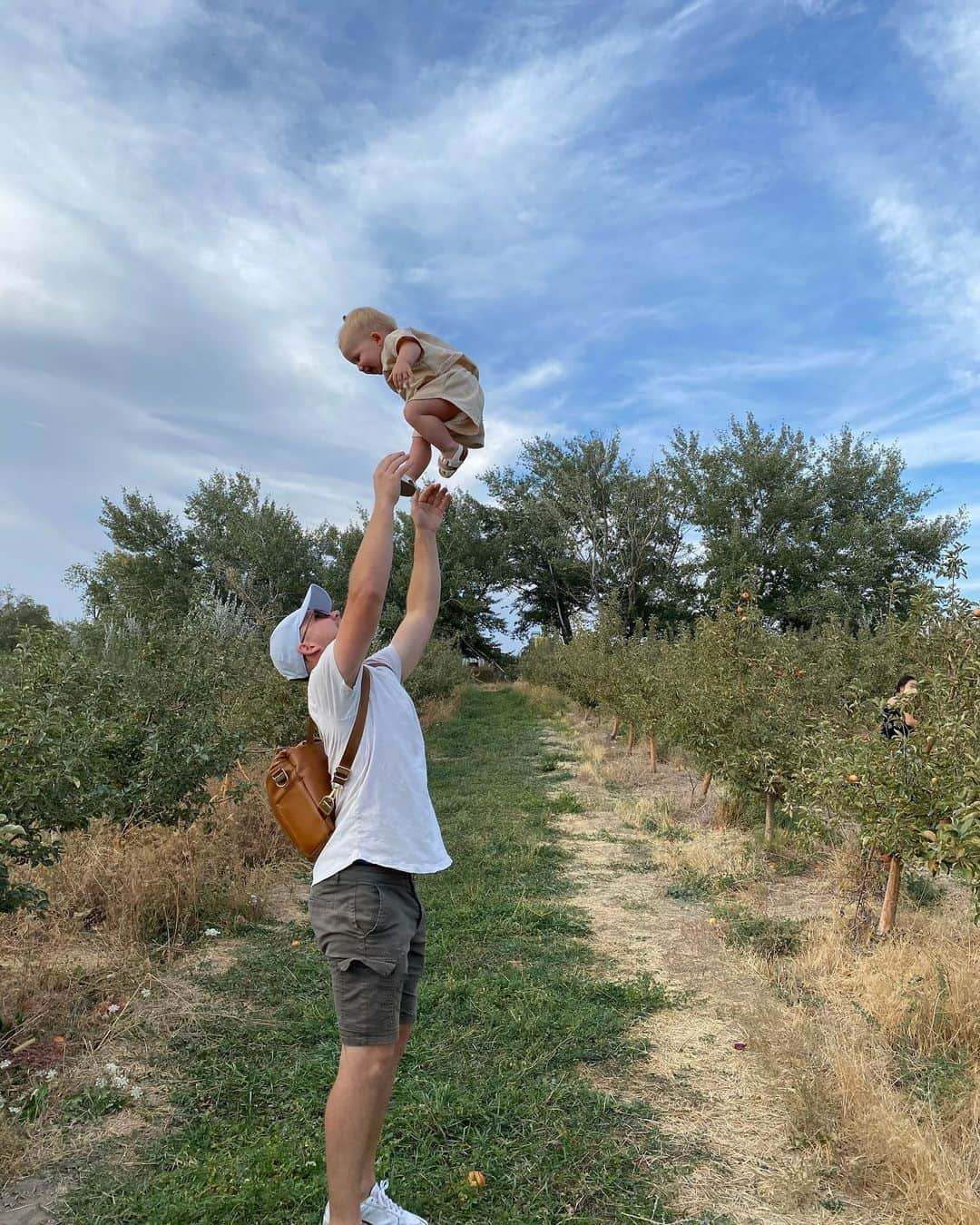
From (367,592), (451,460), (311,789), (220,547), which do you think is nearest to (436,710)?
(220,547)

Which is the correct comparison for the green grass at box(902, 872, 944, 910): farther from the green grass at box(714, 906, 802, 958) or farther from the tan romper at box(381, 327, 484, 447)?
the tan romper at box(381, 327, 484, 447)

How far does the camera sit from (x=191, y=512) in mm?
36219

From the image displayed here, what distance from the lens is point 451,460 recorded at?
274 cm

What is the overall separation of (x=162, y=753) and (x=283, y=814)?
13.2ft

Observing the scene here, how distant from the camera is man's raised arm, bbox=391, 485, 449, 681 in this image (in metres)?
2.90

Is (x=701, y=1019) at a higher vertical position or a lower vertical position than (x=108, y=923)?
higher

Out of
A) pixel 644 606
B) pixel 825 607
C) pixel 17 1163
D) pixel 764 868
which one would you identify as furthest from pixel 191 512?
pixel 17 1163

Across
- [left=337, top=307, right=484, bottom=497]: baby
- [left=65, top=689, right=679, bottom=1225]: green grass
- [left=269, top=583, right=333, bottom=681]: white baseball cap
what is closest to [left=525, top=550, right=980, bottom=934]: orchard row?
[left=65, top=689, right=679, bottom=1225]: green grass

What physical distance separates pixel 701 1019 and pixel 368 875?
128 inches

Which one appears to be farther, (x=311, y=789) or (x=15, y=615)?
(x=15, y=615)

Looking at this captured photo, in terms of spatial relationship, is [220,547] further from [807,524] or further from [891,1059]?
[891,1059]

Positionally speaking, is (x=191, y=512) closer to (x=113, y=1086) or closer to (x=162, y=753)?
(x=162, y=753)

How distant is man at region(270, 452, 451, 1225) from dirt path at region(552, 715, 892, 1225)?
56.7 inches

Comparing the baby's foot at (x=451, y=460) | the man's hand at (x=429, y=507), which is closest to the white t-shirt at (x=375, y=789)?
the man's hand at (x=429, y=507)
